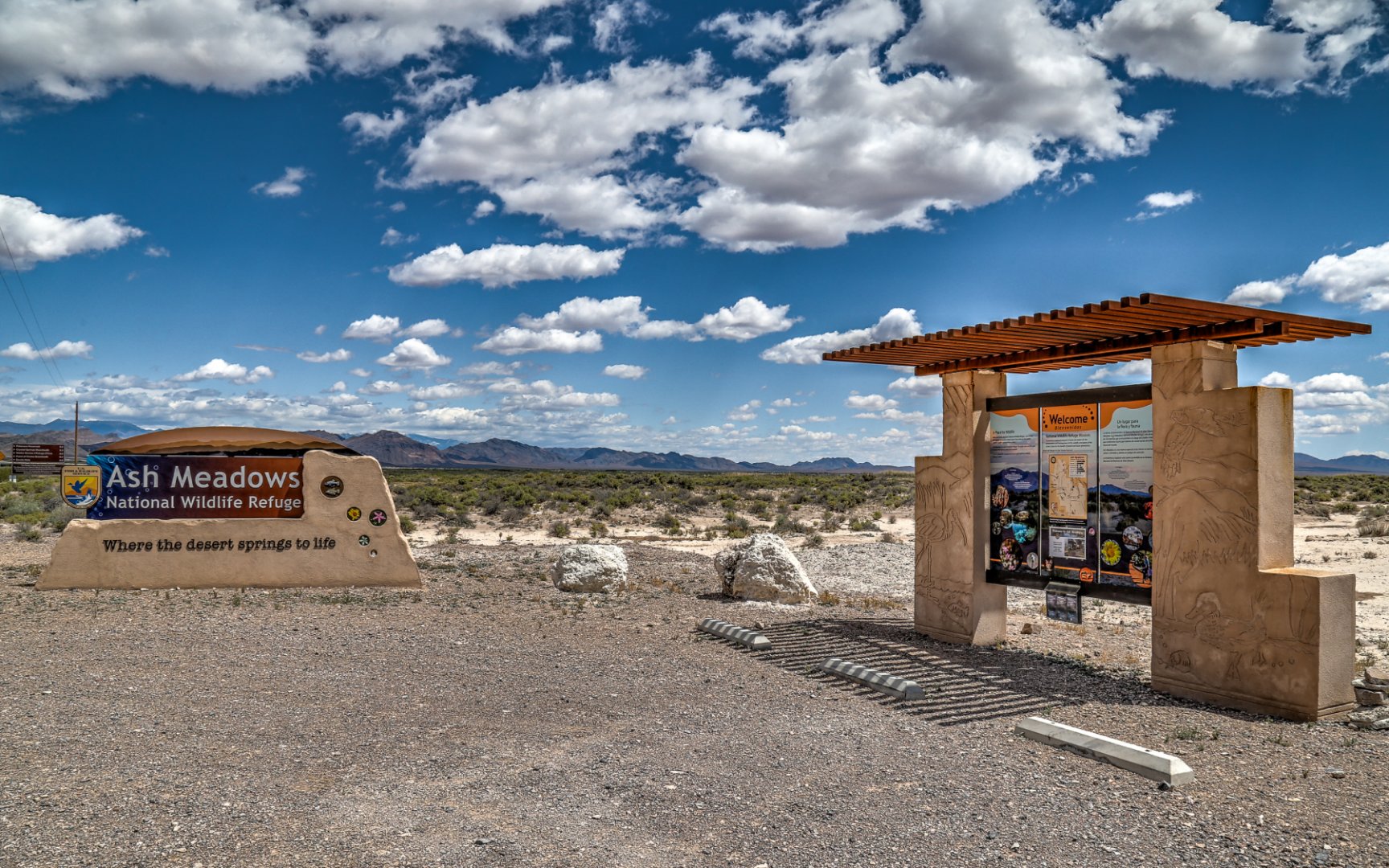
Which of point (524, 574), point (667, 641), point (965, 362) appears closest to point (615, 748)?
point (667, 641)

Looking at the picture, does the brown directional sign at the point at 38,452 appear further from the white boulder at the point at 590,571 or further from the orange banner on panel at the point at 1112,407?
the orange banner on panel at the point at 1112,407

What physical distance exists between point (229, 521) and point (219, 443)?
4.77 ft

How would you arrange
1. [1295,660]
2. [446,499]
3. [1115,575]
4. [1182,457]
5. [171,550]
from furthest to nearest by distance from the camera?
[446,499], [171,550], [1115,575], [1182,457], [1295,660]

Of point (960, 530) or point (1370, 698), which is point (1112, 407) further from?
point (1370, 698)

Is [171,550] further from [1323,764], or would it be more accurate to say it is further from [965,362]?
[1323,764]

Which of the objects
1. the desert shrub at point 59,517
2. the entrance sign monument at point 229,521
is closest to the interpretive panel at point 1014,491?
the entrance sign monument at point 229,521

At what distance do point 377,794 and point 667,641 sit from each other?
537cm

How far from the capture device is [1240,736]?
23.5ft

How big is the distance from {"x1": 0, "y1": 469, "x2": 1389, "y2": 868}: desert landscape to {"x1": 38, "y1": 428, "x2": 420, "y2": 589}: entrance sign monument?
74.1 inches

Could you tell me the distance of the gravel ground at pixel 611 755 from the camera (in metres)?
Answer: 5.01

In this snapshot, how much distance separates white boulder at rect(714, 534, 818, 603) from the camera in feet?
A: 46.9

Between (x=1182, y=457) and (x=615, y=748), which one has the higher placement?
(x=1182, y=457)

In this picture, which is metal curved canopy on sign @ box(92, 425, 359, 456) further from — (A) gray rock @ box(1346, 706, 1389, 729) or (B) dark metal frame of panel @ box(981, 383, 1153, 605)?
(A) gray rock @ box(1346, 706, 1389, 729)

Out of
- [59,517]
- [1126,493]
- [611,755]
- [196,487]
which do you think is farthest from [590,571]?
[59,517]
